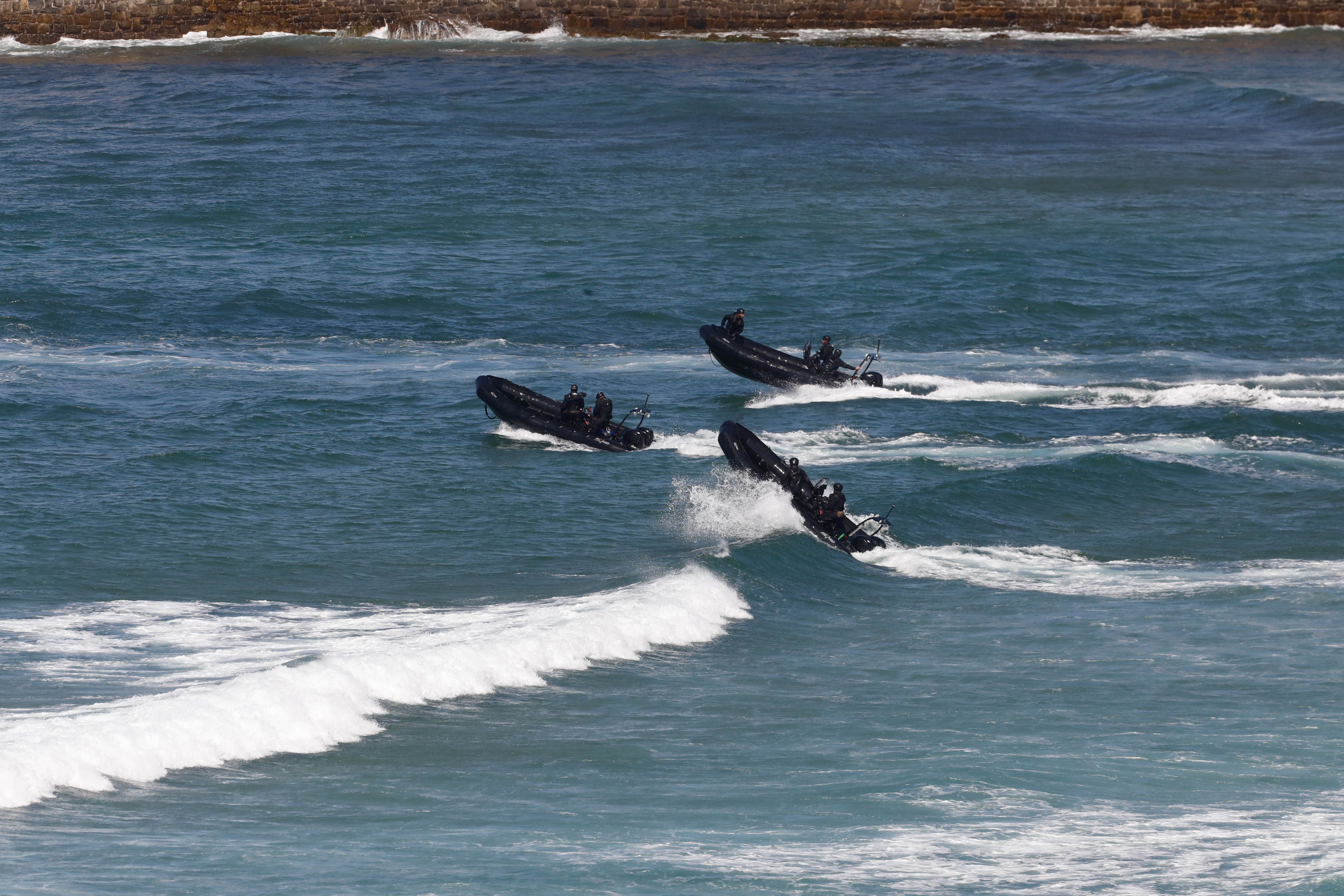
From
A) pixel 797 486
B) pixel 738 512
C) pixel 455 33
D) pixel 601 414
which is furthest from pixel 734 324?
pixel 455 33

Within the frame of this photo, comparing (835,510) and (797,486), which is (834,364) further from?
(835,510)

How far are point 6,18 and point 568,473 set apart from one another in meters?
66.3

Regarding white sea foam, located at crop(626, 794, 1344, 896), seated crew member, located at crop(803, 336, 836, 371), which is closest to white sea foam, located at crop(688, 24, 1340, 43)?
seated crew member, located at crop(803, 336, 836, 371)

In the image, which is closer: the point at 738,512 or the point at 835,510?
the point at 835,510

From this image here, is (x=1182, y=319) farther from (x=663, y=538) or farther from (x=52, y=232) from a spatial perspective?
(x=52, y=232)

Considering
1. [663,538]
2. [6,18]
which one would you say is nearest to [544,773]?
[663,538]

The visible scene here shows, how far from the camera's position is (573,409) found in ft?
105

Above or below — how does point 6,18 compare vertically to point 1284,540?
above

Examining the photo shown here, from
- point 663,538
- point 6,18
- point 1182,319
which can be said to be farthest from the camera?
point 6,18

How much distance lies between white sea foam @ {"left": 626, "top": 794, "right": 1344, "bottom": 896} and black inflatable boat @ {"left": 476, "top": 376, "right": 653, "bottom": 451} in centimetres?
1755

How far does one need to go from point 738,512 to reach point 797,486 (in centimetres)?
105

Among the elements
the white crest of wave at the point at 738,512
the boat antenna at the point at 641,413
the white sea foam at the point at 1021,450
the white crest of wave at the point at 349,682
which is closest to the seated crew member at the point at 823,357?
the white sea foam at the point at 1021,450

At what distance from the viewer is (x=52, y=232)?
53.0 meters

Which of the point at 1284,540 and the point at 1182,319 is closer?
the point at 1284,540
